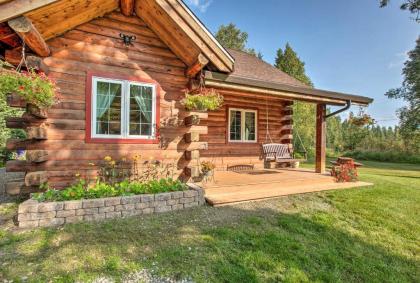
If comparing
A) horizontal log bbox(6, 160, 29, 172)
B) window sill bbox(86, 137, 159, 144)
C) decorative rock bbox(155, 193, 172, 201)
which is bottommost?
decorative rock bbox(155, 193, 172, 201)

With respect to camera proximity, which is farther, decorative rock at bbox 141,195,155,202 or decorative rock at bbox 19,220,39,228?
decorative rock at bbox 141,195,155,202

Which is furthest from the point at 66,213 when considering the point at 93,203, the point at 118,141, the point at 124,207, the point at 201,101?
the point at 201,101

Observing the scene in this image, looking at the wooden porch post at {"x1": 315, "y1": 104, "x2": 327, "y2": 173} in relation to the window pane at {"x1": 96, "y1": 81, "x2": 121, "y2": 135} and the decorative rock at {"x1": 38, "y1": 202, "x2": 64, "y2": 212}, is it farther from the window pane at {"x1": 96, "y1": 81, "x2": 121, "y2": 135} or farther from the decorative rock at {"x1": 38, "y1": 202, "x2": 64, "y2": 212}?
the decorative rock at {"x1": 38, "y1": 202, "x2": 64, "y2": 212}

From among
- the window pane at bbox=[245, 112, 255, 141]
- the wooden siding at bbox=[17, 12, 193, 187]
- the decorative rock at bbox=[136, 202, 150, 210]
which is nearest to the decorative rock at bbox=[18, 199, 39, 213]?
the wooden siding at bbox=[17, 12, 193, 187]

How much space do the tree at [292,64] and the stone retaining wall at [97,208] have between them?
812 inches

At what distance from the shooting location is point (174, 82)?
5223 millimetres

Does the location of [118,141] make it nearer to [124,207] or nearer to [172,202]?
[124,207]

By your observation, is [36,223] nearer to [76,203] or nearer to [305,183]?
[76,203]

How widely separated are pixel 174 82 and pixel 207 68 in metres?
0.81

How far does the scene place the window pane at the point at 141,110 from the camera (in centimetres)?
482

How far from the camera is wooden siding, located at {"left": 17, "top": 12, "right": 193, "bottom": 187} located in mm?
4199

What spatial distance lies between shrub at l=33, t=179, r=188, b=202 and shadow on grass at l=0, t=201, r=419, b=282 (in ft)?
1.84

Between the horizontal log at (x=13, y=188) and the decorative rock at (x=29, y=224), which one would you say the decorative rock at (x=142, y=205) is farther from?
the horizontal log at (x=13, y=188)

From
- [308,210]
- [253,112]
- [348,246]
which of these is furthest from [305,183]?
[253,112]
